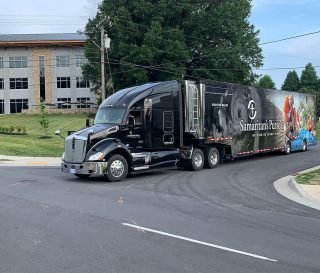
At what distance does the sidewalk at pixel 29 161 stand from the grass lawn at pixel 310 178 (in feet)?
38.1

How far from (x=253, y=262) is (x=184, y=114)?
12.6 metres

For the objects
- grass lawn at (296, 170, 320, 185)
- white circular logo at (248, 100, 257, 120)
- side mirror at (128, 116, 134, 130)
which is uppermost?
white circular logo at (248, 100, 257, 120)

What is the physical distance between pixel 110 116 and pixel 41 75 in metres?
65.3

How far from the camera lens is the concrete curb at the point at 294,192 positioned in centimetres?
1160

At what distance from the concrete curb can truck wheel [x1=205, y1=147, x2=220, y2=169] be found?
403cm

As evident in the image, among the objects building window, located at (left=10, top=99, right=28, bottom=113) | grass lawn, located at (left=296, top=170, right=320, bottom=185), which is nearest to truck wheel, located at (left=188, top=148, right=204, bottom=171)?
grass lawn, located at (left=296, top=170, right=320, bottom=185)

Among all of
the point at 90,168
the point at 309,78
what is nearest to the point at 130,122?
the point at 90,168

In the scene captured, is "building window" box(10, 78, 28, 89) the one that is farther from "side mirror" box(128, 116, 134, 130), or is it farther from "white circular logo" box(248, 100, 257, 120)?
"side mirror" box(128, 116, 134, 130)

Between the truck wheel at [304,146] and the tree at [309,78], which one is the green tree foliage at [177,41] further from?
the tree at [309,78]

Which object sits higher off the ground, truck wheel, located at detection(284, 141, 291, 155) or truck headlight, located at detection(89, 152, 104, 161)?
truck headlight, located at detection(89, 152, 104, 161)

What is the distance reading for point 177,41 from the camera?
49.0 metres

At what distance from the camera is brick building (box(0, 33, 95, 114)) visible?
255 feet

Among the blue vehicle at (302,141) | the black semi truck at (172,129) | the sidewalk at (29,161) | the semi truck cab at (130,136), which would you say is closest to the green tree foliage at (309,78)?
the blue vehicle at (302,141)

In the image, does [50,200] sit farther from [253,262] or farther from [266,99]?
[266,99]
